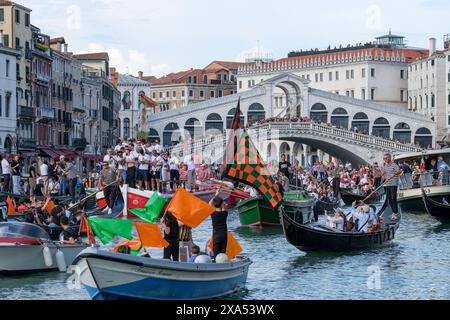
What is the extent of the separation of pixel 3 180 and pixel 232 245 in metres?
13.8

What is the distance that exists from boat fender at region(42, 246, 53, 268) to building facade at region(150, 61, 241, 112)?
83560mm

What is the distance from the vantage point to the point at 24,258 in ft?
58.6

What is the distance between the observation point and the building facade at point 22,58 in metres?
46.6

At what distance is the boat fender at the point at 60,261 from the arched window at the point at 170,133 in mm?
48568

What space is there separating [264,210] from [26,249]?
9.78m

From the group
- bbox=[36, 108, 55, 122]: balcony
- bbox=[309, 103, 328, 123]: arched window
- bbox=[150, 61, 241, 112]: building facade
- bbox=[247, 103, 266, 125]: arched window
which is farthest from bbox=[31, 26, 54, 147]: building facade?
bbox=[150, 61, 241, 112]: building facade

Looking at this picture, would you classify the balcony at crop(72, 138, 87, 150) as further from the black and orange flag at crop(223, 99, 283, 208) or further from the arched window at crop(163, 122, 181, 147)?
the black and orange flag at crop(223, 99, 283, 208)

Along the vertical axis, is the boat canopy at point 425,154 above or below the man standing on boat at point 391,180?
above

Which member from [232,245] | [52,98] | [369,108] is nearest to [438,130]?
[369,108]

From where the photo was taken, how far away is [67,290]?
1675 cm

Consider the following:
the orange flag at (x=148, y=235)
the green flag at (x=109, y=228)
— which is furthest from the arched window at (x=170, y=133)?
the orange flag at (x=148, y=235)

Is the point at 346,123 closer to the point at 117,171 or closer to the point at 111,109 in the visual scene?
the point at 111,109

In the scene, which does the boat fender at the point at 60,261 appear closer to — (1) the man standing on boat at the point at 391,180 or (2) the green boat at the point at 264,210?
(1) the man standing on boat at the point at 391,180

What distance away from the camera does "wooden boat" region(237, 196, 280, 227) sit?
88.2 ft
